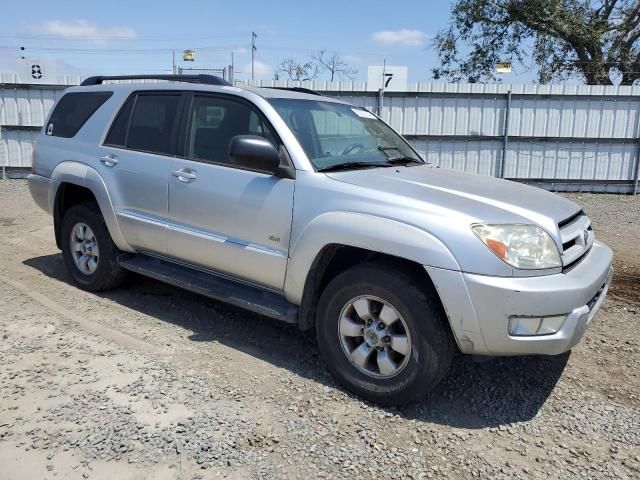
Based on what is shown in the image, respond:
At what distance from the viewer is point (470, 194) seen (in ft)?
11.1

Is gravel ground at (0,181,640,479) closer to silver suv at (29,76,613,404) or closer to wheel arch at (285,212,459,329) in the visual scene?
silver suv at (29,76,613,404)

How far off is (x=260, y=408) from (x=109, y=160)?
268 centimetres

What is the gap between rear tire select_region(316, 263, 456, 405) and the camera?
10.1 ft

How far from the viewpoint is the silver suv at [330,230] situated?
9.71ft

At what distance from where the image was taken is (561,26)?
18.7m

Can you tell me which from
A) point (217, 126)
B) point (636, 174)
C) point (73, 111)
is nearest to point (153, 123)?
point (217, 126)

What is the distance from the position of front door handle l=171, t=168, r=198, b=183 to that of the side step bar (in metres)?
0.73

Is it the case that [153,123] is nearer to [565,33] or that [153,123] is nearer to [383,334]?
[383,334]

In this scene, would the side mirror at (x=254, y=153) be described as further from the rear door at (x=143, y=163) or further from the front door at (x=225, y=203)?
the rear door at (x=143, y=163)

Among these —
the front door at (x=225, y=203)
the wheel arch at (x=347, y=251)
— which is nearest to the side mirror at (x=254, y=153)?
the front door at (x=225, y=203)

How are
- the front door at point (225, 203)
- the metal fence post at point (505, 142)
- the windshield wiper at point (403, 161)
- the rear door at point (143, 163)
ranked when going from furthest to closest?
the metal fence post at point (505, 142)
the rear door at point (143, 163)
the windshield wiper at point (403, 161)
the front door at point (225, 203)

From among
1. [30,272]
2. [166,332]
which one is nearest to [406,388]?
[166,332]

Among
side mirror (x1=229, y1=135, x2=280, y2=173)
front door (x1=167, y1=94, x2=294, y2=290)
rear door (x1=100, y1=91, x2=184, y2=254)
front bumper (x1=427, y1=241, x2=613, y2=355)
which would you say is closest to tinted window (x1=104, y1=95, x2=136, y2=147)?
rear door (x1=100, y1=91, x2=184, y2=254)

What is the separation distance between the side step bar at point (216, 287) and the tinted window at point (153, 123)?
954 millimetres
